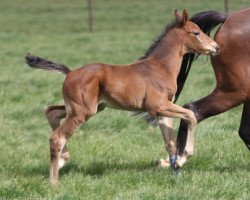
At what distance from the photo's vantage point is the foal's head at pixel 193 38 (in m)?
5.88

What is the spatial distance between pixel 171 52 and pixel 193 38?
0.77ft

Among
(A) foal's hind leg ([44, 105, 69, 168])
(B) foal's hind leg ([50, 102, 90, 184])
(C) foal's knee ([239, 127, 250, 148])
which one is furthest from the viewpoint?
(C) foal's knee ([239, 127, 250, 148])

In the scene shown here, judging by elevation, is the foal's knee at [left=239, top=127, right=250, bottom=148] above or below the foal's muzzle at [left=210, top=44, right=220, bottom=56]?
below

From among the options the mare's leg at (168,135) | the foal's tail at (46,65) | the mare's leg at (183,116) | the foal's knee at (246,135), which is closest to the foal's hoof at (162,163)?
the mare's leg at (168,135)

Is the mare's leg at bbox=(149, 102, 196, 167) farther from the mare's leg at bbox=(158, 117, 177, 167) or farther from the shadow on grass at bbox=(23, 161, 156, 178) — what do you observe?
the shadow on grass at bbox=(23, 161, 156, 178)

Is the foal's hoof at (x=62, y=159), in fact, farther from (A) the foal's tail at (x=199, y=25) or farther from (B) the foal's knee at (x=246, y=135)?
(B) the foal's knee at (x=246, y=135)

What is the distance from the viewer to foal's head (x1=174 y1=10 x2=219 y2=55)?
19.3ft

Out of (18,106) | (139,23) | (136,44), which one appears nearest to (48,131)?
(18,106)

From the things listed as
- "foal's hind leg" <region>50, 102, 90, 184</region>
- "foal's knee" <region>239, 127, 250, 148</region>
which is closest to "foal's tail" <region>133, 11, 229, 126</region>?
"foal's knee" <region>239, 127, 250, 148</region>

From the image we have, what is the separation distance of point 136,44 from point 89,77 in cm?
1247

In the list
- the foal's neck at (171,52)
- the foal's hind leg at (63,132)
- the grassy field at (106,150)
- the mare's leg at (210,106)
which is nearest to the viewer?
the grassy field at (106,150)

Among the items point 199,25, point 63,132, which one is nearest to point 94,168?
point 63,132

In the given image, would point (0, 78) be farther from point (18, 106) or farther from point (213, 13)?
point (213, 13)

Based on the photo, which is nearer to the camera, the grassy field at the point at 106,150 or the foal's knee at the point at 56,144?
the grassy field at the point at 106,150
